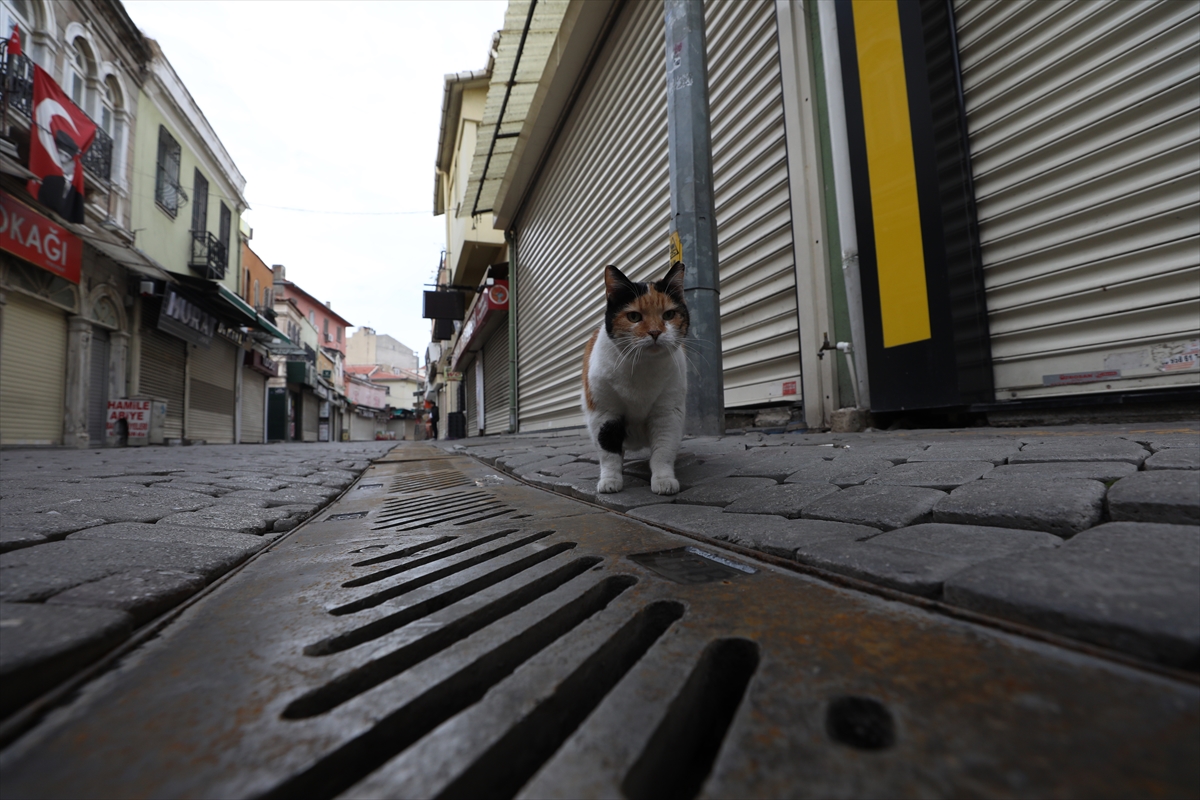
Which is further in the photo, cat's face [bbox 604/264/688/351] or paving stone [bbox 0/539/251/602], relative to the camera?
cat's face [bbox 604/264/688/351]

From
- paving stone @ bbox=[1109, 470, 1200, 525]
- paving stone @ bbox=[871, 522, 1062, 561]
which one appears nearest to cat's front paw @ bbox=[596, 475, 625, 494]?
paving stone @ bbox=[871, 522, 1062, 561]

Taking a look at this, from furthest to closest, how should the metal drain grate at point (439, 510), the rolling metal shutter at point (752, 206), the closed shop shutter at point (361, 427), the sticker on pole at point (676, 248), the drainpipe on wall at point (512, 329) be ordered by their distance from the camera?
the closed shop shutter at point (361, 427)
the drainpipe on wall at point (512, 329)
the rolling metal shutter at point (752, 206)
the sticker on pole at point (676, 248)
the metal drain grate at point (439, 510)

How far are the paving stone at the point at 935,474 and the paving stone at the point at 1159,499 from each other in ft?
1.25

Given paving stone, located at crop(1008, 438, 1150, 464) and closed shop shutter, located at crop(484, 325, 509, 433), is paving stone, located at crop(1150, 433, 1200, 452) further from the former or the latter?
closed shop shutter, located at crop(484, 325, 509, 433)

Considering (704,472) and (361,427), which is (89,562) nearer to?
(704,472)

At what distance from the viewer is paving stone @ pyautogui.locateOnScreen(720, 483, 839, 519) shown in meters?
1.69

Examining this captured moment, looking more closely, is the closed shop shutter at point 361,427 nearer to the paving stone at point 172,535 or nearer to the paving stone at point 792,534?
the paving stone at point 172,535

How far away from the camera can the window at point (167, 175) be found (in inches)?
489

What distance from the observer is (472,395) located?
19266mm


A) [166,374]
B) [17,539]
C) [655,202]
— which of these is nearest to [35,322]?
[166,374]

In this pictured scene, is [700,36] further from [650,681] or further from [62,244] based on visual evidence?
[62,244]

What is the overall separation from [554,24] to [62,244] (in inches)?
364

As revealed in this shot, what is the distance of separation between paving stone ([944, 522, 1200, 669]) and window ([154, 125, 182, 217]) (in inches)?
650

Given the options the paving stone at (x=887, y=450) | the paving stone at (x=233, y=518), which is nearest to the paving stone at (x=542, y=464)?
the paving stone at (x=233, y=518)
